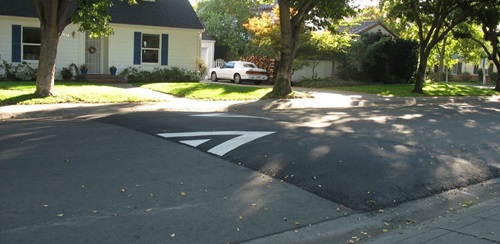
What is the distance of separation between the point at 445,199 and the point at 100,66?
73.5 ft

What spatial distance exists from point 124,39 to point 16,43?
5287 millimetres

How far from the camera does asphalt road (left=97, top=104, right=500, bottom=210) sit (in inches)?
264

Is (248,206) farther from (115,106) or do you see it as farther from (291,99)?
(291,99)

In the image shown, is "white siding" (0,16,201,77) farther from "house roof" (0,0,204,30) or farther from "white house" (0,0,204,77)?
"house roof" (0,0,204,30)

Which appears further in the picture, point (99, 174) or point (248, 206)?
point (99, 174)

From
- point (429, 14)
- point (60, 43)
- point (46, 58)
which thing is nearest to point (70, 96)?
point (46, 58)

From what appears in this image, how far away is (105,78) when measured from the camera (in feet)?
80.3

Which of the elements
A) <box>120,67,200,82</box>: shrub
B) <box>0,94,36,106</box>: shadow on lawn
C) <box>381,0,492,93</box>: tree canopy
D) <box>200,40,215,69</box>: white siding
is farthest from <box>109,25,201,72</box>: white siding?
<box>381,0,492,93</box>: tree canopy

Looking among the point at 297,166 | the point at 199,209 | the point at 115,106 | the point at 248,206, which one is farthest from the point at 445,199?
the point at 115,106

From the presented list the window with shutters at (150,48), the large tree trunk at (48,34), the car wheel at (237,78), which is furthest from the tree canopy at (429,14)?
the large tree trunk at (48,34)

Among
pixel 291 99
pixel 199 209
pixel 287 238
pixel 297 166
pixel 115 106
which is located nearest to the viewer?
pixel 287 238

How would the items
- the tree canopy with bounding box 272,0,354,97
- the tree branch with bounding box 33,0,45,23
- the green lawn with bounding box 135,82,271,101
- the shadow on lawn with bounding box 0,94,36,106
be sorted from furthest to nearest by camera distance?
the tree canopy with bounding box 272,0,354,97, the green lawn with bounding box 135,82,271,101, the tree branch with bounding box 33,0,45,23, the shadow on lawn with bounding box 0,94,36,106

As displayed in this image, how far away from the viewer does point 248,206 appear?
223 inches

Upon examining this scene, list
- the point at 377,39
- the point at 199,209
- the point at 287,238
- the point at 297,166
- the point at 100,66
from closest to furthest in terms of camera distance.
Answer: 1. the point at 287,238
2. the point at 199,209
3. the point at 297,166
4. the point at 100,66
5. the point at 377,39
